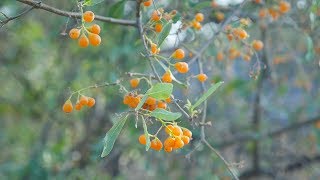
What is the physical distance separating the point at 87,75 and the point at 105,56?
10.3 inches

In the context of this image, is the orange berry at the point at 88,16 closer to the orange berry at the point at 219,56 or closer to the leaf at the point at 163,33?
the leaf at the point at 163,33

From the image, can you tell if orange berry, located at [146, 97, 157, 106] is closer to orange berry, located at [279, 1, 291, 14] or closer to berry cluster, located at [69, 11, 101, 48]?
berry cluster, located at [69, 11, 101, 48]

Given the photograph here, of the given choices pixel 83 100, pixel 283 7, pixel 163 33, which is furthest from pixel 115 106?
pixel 163 33

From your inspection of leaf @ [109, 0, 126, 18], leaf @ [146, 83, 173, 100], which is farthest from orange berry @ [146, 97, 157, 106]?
leaf @ [109, 0, 126, 18]

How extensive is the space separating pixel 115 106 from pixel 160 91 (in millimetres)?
2733

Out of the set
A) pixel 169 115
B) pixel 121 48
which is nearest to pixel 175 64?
pixel 169 115

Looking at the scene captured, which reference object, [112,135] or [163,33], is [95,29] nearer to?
[163,33]

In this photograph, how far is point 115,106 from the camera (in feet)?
14.3

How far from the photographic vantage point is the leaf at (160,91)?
1.64 meters

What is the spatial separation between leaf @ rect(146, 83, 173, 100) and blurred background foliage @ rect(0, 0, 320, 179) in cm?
158

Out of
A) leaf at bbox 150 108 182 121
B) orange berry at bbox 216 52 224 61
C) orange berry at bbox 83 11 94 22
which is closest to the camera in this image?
leaf at bbox 150 108 182 121

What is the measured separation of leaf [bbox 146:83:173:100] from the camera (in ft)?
5.38

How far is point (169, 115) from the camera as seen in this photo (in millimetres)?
1629

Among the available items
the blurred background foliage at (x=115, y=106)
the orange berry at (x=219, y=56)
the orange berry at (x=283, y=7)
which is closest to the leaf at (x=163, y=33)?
the blurred background foliage at (x=115, y=106)
